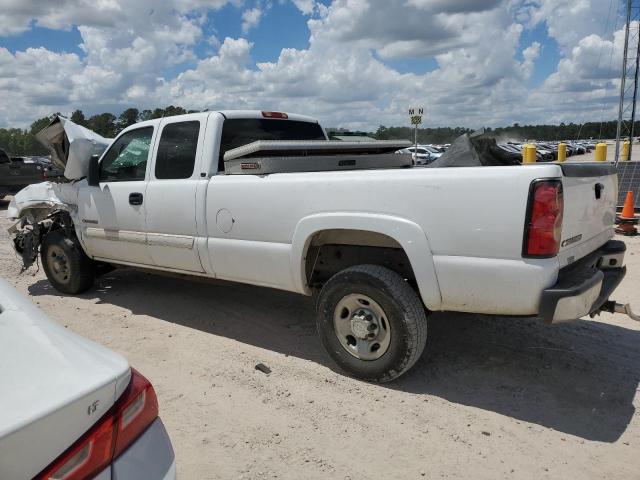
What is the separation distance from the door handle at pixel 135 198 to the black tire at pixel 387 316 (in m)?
2.25

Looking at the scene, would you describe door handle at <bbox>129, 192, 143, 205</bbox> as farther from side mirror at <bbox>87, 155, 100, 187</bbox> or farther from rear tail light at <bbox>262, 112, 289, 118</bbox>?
rear tail light at <bbox>262, 112, 289, 118</bbox>

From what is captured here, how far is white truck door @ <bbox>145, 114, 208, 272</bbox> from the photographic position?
183 inches

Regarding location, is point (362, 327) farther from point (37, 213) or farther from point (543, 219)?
point (37, 213)

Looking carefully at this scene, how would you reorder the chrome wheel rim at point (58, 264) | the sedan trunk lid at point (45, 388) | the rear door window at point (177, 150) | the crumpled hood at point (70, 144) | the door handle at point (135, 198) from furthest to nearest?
the chrome wheel rim at point (58, 264) → the crumpled hood at point (70, 144) → the door handle at point (135, 198) → the rear door window at point (177, 150) → the sedan trunk lid at point (45, 388)

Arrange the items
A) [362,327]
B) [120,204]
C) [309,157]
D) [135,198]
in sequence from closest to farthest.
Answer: [362,327] → [309,157] → [135,198] → [120,204]

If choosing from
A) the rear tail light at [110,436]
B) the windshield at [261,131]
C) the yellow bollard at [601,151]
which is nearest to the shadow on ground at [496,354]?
the windshield at [261,131]

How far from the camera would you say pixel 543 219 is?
297cm

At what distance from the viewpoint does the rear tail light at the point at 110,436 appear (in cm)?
146

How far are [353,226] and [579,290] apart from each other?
1.45 m

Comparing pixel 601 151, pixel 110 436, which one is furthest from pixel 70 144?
pixel 601 151

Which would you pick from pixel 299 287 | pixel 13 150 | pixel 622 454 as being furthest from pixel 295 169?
pixel 13 150

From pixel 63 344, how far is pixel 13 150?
83375mm

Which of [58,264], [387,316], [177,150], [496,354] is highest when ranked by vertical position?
[177,150]

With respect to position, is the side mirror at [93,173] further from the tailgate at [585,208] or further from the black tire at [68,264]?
the tailgate at [585,208]
